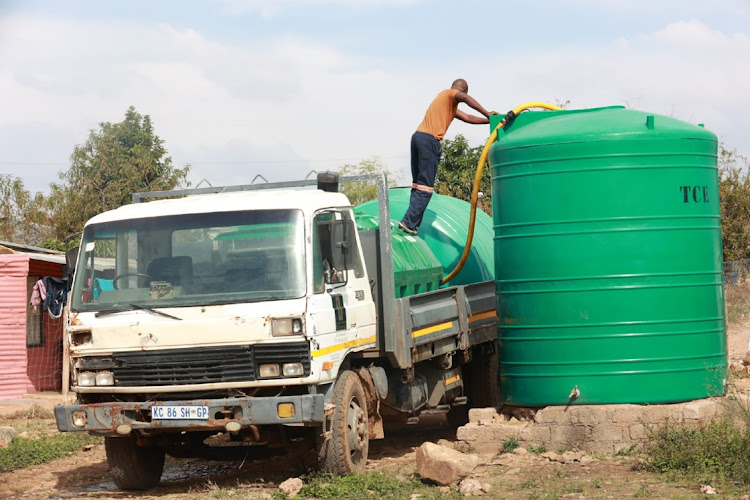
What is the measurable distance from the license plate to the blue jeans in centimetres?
373

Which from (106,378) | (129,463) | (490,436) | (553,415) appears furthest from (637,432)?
(106,378)

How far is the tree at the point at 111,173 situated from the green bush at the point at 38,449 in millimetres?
21340

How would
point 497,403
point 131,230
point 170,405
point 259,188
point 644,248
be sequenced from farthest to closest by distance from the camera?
point 497,403 → point 259,188 → point 644,248 → point 131,230 → point 170,405

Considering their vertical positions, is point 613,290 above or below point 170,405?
above

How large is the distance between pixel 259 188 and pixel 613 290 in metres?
3.49

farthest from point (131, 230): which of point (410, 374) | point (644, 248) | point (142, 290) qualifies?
point (644, 248)

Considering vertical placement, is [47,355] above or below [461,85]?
below

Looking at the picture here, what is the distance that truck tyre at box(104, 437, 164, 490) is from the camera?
8508 mm

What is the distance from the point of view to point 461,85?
1144 centimetres

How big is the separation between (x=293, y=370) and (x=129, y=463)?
2012mm

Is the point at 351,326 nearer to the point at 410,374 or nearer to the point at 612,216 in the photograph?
the point at 410,374

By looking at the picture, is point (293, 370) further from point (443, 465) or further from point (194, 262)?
point (443, 465)

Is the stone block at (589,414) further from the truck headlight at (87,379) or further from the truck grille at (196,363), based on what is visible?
the truck headlight at (87,379)

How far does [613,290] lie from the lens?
8945mm
